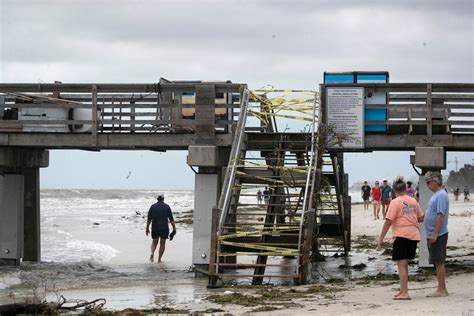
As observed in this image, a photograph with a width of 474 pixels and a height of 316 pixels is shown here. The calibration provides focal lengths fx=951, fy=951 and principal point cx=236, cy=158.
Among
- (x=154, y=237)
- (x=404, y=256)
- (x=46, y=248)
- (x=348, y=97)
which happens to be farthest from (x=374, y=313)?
(x=46, y=248)

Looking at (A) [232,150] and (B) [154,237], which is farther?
(B) [154,237]

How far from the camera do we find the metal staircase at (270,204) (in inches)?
626

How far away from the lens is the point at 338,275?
18.3m

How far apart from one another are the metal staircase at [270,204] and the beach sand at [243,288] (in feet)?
2.11

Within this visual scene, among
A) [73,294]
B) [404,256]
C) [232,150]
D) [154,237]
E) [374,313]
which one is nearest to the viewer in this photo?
[374,313]

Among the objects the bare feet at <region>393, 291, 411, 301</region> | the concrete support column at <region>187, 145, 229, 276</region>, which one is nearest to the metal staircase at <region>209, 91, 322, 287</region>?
the concrete support column at <region>187, 145, 229, 276</region>

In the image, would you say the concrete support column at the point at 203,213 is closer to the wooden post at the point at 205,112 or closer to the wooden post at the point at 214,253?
the wooden post at the point at 205,112

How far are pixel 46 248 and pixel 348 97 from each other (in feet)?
44.5

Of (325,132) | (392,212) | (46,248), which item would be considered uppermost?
(325,132)

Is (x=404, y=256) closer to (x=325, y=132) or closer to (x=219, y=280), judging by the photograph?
(x=219, y=280)

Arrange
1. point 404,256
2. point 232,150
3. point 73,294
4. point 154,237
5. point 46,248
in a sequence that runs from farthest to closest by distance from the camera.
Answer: point 46,248
point 154,237
point 232,150
point 73,294
point 404,256

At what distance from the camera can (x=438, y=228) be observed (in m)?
12.5

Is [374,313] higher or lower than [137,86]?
lower

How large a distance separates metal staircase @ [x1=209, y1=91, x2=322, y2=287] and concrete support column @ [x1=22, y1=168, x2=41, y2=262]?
220 inches
